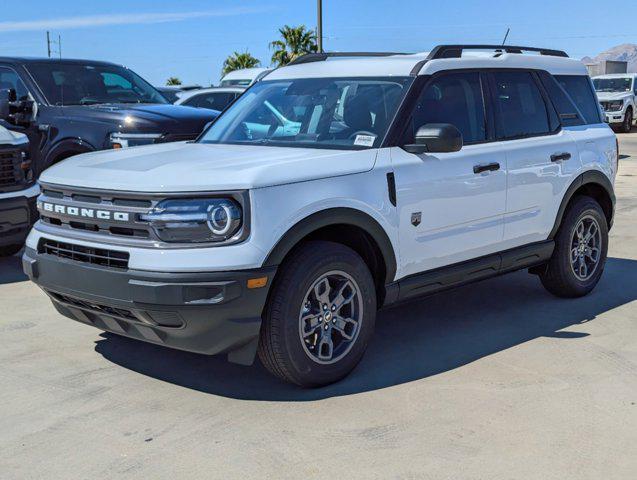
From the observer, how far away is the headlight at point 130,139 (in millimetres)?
8172

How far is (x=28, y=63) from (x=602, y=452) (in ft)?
25.5

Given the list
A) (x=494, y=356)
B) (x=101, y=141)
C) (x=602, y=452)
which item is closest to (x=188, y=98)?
(x=101, y=141)

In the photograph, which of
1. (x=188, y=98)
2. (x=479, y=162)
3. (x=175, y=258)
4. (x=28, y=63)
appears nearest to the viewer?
(x=175, y=258)

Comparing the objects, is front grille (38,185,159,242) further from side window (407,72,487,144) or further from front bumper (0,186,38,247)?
front bumper (0,186,38,247)

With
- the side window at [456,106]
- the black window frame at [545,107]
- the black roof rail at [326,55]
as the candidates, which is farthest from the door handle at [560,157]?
the black roof rail at [326,55]

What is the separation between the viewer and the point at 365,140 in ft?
15.6

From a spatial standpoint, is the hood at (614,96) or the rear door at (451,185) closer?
the rear door at (451,185)

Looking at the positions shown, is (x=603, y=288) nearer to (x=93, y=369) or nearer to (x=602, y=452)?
(x=602, y=452)

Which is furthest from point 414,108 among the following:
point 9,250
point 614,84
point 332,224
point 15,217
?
point 614,84

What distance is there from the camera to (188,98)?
45.6ft

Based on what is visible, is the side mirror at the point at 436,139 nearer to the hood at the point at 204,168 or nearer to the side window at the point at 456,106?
the side window at the point at 456,106

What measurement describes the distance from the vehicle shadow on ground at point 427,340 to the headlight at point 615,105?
23.2 meters

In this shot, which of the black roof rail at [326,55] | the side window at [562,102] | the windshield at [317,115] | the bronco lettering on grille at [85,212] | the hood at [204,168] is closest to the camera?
the hood at [204,168]

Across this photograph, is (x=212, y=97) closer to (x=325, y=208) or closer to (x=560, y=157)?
(x=560, y=157)
